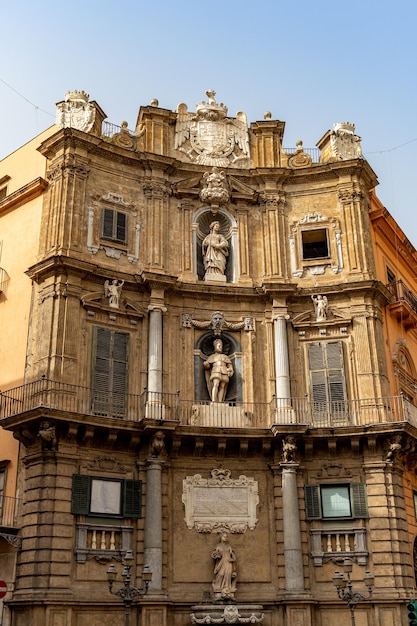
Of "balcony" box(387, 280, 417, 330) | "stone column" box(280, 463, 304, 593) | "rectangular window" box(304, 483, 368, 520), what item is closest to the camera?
"stone column" box(280, 463, 304, 593)

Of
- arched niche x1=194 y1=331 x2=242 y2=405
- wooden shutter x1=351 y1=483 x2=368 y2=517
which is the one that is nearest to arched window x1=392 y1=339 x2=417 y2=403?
wooden shutter x1=351 y1=483 x2=368 y2=517

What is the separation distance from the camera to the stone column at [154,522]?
1936 cm

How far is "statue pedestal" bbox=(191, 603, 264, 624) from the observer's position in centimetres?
1897

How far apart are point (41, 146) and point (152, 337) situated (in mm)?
6809

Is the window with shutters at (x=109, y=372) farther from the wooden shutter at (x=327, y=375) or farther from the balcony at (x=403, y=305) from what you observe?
the balcony at (x=403, y=305)

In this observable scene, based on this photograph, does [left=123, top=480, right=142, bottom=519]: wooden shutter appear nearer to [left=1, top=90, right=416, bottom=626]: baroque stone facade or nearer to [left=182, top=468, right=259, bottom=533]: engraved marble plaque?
[left=1, top=90, right=416, bottom=626]: baroque stone facade

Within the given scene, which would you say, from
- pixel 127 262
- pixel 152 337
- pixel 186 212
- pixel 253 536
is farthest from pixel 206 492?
pixel 186 212

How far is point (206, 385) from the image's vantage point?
2253cm

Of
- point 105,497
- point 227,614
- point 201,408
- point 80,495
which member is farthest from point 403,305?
point 80,495

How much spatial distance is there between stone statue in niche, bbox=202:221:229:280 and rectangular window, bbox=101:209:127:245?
8.58 ft

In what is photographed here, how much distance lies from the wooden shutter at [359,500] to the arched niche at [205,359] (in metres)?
4.06

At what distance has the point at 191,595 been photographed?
64.8 ft

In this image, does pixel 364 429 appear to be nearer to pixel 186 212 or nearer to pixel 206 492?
pixel 206 492

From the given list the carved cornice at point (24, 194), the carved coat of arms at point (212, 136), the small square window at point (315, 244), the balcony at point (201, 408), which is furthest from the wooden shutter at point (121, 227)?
the small square window at point (315, 244)
